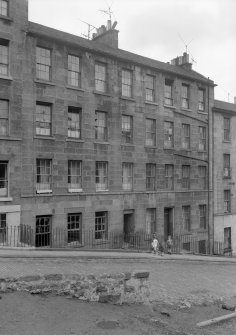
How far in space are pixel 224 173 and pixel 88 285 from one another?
87.3 feet

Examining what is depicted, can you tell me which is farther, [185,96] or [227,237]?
[227,237]

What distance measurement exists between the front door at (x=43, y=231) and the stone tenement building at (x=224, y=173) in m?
16.6

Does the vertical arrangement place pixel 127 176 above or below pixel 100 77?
below

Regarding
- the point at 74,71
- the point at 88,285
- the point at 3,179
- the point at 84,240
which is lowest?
the point at 84,240

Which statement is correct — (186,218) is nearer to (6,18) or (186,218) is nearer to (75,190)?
(75,190)

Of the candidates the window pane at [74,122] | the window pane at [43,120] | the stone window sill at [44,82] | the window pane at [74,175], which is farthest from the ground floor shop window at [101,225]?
the stone window sill at [44,82]

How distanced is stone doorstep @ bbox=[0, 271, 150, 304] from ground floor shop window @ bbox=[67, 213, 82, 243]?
41.9 feet

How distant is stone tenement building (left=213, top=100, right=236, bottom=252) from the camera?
35.2 m

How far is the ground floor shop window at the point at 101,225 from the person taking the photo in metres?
26.7

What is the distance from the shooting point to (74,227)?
25.6 m

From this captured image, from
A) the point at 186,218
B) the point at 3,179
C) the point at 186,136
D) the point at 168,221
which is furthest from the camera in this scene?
the point at 186,136

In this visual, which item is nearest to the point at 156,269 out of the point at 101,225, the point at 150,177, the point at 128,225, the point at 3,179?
the point at 101,225

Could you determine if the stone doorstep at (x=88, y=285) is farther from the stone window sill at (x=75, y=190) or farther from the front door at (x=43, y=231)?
the stone window sill at (x=75, y=190)

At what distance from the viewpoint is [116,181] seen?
91.1 feet
